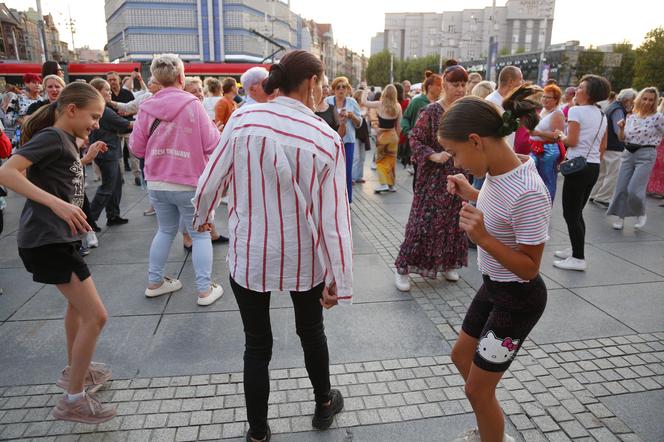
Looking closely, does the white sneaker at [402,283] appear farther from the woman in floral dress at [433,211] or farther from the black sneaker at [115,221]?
the black sneaker at [115,221]

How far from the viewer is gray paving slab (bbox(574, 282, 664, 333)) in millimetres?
3740

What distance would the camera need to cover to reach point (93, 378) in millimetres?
2766

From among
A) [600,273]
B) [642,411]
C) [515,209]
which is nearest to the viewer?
[515,209]

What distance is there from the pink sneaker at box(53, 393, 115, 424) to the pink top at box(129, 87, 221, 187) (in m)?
1.86

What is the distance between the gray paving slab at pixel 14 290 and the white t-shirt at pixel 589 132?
18.0ft

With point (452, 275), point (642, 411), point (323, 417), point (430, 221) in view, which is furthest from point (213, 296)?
point (642, 411)

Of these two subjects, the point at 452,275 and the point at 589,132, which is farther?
the point at 589,132

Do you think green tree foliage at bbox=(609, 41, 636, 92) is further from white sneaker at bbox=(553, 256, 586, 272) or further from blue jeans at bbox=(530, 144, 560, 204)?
white sneaker at bbox=(553, 256, 586, 272)

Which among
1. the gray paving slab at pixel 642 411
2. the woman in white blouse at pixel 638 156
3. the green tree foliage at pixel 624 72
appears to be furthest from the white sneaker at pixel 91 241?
the green tree foliage at pixel 624 72

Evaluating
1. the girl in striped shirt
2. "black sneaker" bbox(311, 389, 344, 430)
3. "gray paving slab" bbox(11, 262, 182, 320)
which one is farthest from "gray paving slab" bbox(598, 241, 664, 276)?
"gray paving slab" bbox(11, 262, 182, 320)

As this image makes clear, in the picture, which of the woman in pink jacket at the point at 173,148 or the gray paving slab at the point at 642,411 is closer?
the gray paving slab at the point at 642,411

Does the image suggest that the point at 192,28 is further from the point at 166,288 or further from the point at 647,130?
the point at 166,288

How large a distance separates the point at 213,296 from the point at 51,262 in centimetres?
179

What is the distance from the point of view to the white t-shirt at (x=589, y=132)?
4.75m
